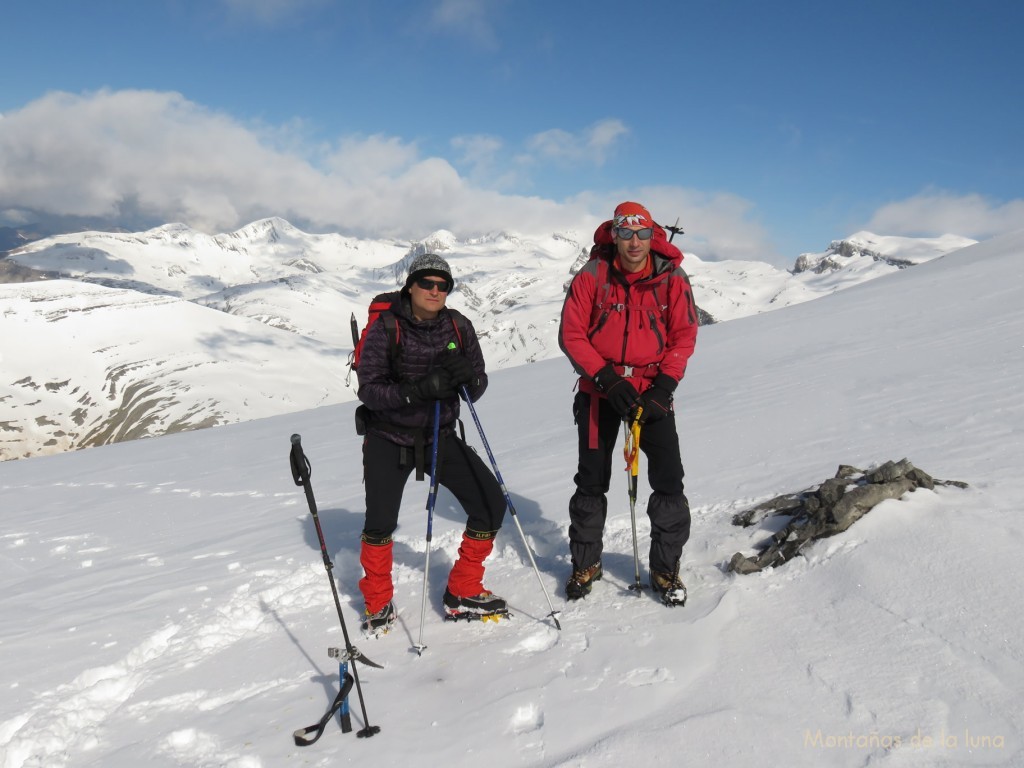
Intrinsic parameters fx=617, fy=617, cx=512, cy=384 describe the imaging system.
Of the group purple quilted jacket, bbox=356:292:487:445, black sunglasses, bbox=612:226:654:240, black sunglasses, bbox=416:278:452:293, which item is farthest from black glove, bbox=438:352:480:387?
black sunglasses, bbox=612:226:654:240

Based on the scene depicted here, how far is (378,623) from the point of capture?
16.6 feet

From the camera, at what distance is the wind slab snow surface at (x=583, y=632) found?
332 centimetres

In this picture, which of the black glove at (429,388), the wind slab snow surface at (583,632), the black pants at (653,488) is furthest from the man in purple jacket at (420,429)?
the black pants at (653,488)

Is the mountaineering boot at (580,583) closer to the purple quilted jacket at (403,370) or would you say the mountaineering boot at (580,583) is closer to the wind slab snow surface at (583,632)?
the wind slab snow surface at (583,632)

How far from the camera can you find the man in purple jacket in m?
4.76

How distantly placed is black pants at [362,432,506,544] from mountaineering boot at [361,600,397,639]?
1.95 ft

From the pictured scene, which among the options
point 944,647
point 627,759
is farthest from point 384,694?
point 944,647

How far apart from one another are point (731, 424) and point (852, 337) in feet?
27.4

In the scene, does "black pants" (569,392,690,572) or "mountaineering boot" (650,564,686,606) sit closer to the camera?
"mountaineering boot" (650,564,686,606)

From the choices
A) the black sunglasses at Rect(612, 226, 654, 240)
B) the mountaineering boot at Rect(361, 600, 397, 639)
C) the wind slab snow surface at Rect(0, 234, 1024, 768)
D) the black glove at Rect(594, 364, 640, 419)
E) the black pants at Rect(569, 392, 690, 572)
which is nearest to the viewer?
the wind slab snow surface at Rect(0, 234, 1024, 768)

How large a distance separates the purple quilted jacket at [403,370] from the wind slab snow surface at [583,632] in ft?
5.49

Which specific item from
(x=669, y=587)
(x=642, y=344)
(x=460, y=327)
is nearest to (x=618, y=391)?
(x=642, y=344)

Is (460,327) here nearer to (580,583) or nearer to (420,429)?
(420,429)

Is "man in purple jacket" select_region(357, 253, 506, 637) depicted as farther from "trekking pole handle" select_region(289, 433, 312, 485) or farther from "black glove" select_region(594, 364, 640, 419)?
"black glove" select_region(594, 364, 640, 419)
